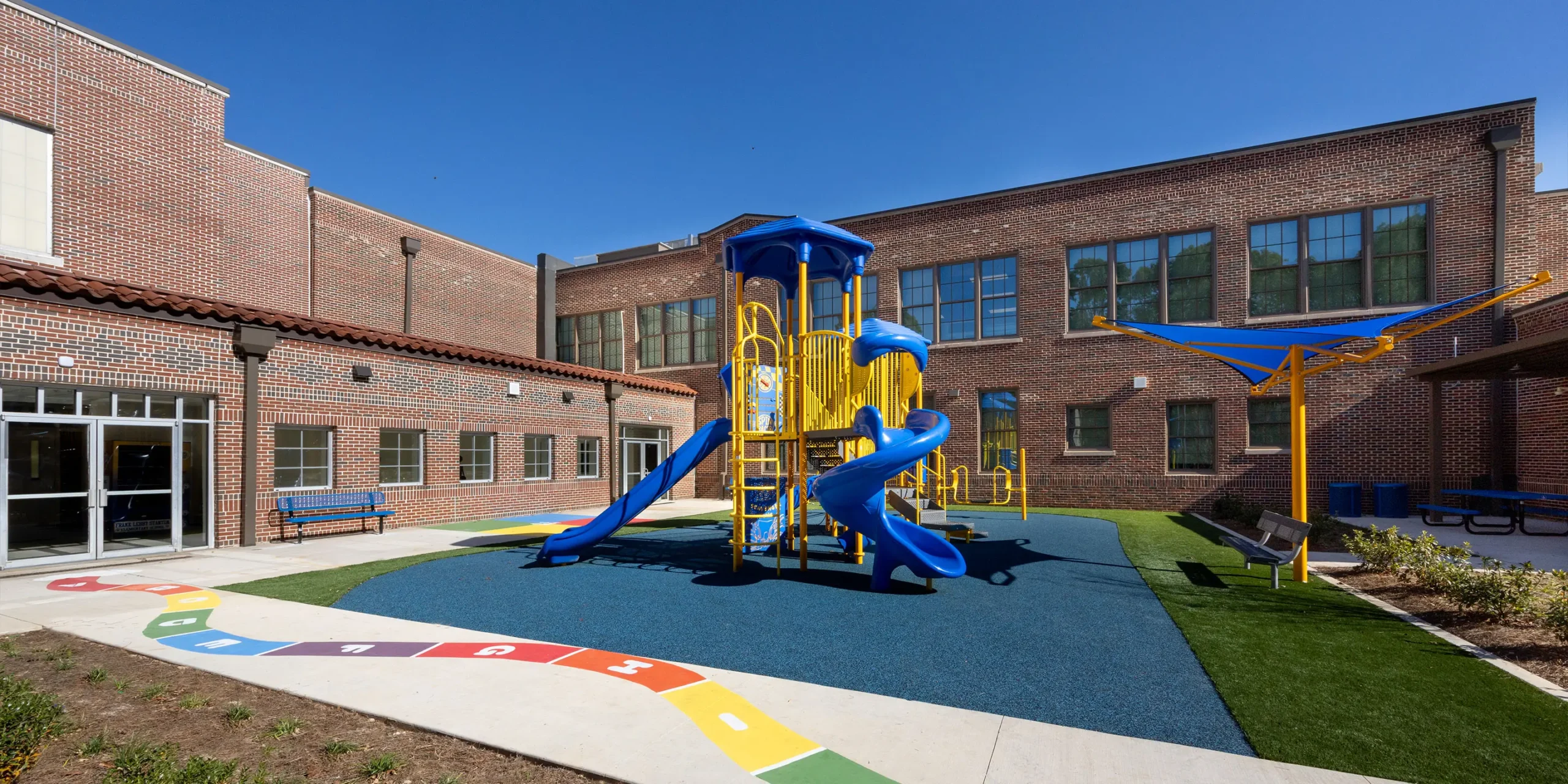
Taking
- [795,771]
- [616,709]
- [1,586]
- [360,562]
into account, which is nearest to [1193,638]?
→ [795,771]

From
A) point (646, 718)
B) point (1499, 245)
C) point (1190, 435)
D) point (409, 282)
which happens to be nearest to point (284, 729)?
point (646, 718)

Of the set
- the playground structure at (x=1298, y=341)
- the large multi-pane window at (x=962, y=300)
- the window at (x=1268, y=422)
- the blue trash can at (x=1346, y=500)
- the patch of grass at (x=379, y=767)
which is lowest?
the blue trash can at (x=1346, y=500)

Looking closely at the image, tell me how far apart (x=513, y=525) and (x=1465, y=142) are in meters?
23.6

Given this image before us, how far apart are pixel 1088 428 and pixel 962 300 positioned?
531 cm

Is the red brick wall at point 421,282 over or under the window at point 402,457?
over

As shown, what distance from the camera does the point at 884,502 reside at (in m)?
8.68

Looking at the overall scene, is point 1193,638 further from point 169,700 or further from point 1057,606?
point 169,700

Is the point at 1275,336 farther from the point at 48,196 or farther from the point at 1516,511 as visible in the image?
the point at 48,196

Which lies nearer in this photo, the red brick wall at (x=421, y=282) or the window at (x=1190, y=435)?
the window at (x=1190, y=435)

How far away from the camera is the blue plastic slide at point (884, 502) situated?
8188 millimetres

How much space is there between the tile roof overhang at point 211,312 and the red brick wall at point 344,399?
0.15 metres

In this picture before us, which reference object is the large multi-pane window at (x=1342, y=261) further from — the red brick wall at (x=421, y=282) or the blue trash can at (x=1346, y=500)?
the red brick wall at (x=421, y=282)

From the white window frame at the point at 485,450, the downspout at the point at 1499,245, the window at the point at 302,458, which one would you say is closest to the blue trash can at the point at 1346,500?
the downspout at the point at 1499,245

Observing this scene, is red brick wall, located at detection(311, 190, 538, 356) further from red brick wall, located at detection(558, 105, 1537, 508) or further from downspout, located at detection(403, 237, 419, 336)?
red brick wall, located at detection(558, 105, 1537, 508)
